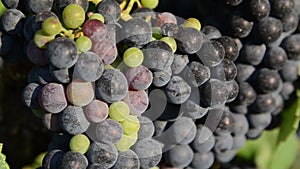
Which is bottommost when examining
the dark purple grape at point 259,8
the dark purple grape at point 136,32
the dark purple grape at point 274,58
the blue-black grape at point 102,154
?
the blue-black grape at point 102,154

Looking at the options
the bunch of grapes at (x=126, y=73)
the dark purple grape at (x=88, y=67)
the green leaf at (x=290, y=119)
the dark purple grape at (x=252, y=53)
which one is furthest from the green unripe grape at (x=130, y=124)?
the green leaf at (x=290, y=119)

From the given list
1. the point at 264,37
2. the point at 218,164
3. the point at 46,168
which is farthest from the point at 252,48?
the point at 46,168

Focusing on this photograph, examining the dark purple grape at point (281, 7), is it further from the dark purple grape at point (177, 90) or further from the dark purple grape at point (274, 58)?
the dark purple grape at point (177, 90)

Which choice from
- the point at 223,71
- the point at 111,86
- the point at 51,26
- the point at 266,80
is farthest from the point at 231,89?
the point at 51,26

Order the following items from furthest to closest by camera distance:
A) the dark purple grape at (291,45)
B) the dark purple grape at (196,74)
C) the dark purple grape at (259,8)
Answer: the dark purple grape at (291,45), the dark purple grape at (259,8), the dark purple grape at (196,74)

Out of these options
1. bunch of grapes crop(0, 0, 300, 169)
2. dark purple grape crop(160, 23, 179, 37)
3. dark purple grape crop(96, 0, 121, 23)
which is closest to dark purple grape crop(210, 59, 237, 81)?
bunch of grapes crop(0, 0, 300, 169)

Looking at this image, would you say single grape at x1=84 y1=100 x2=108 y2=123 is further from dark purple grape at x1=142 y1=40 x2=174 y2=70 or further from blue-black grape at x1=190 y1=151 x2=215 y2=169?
blue-black grape at x1=190 y1=151 x2=215 y2=169

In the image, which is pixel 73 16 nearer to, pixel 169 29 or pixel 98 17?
pixel 98 17

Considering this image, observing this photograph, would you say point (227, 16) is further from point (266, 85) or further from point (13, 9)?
point (13, 9)
